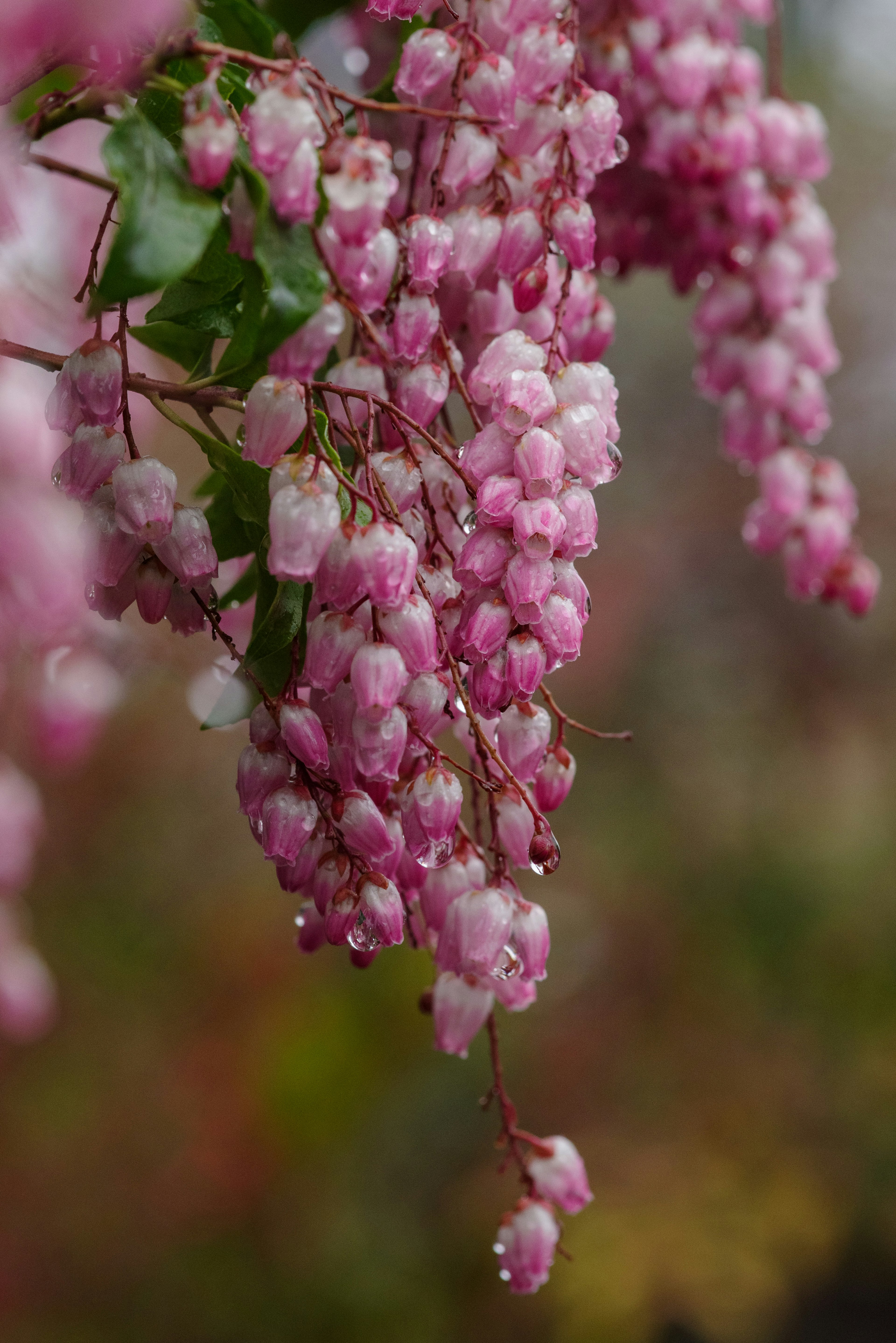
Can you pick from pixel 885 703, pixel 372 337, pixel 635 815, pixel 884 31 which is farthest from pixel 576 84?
pixel 884 31

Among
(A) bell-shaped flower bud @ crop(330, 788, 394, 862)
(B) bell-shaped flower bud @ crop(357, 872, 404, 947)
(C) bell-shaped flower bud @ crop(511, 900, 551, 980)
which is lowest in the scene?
(C) bell-shaped flower bud @ crop(511, 900, 551, 980)

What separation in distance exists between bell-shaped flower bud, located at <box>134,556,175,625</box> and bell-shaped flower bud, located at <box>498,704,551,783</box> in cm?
13

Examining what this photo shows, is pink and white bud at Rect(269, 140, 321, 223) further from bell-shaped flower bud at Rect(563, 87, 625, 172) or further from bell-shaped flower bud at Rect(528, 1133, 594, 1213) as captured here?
bell-shaped flower bud at Rect(528, 1133, 594, 1213)

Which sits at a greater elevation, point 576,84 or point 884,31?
point 576,84

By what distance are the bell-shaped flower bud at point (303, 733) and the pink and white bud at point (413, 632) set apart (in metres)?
0.04

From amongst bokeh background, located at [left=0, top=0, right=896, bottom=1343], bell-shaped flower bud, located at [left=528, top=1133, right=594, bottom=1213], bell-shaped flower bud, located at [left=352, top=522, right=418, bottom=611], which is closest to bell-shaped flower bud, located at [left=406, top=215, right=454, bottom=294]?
bell-shaped flower bud, located at [left=352, top=522, right=418, bottom=611]

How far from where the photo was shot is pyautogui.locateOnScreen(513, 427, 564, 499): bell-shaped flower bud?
0.40 metres

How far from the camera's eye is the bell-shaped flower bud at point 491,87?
0.46m

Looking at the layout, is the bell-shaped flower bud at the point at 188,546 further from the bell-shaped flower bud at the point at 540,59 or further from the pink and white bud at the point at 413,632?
the bell-shaped flower bud at the point at 540,59

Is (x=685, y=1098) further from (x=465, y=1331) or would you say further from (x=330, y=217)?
(x=330, y=217)

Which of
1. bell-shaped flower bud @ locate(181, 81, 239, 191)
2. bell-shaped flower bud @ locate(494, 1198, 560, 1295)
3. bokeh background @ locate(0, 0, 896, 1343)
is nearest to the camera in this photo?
bell-shaped flower bud @ locate(181, 81, 239, 191)

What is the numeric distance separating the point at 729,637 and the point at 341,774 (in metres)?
2.83

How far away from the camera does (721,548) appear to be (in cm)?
328

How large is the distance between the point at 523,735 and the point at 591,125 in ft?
0.79
